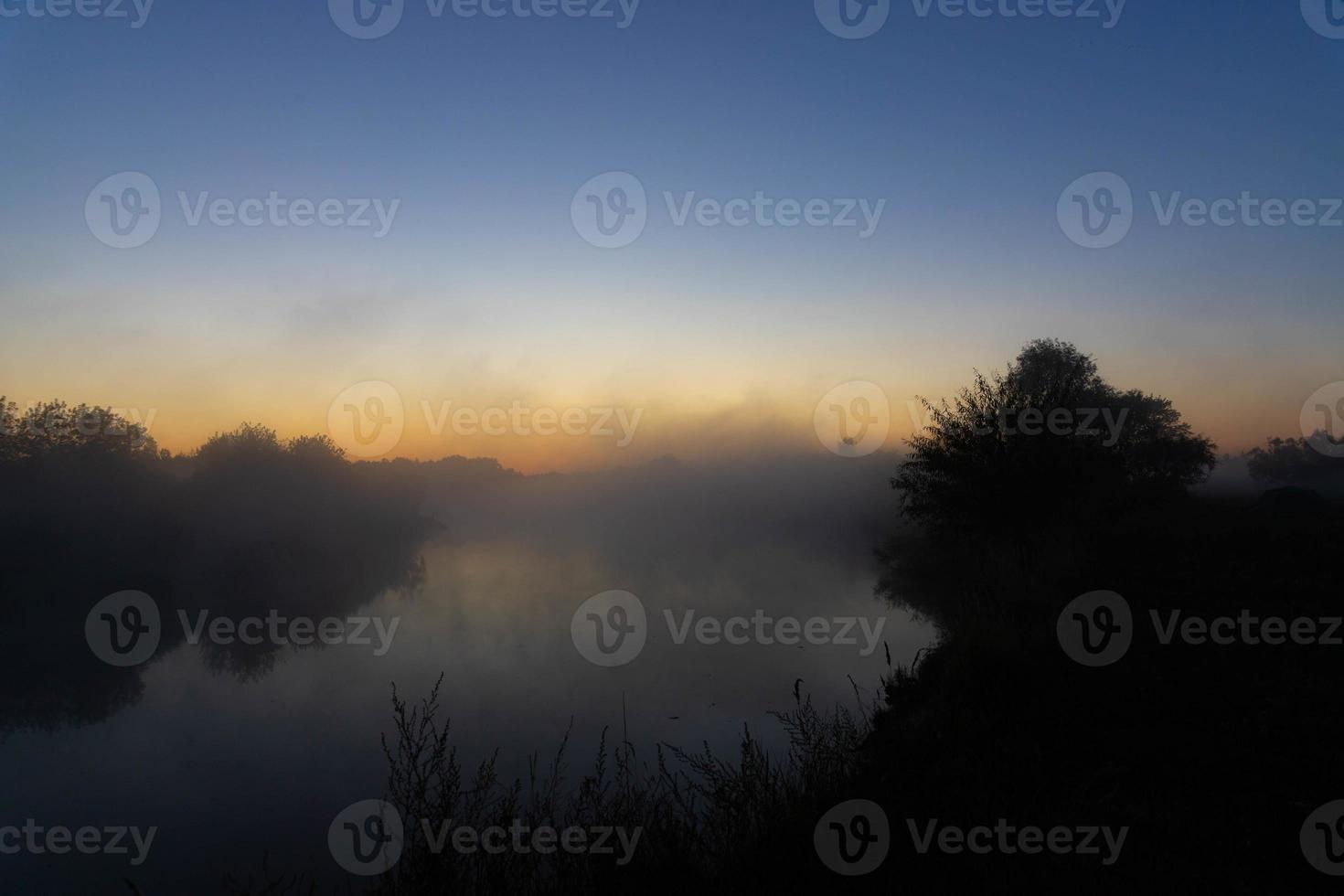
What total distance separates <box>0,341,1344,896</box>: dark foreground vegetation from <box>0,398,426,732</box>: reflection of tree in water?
0.72 m

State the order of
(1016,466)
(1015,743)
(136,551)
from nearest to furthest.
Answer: (1015,743), (1016,466), (136,551)

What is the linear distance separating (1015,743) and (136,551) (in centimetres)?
4334

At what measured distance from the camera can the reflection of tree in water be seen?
64.9 feet

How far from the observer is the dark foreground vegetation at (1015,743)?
14.0 ft

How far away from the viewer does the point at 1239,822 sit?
501 centimetres

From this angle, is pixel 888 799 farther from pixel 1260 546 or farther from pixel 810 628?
pixel 1260 546

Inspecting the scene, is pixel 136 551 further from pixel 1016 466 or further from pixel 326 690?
pixel 1016 466

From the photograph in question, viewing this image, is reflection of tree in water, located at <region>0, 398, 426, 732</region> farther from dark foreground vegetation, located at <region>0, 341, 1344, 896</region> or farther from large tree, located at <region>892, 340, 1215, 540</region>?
large tree, located at <region>892, 340, 1215, 540</region>

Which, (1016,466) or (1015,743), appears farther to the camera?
(1016,466)

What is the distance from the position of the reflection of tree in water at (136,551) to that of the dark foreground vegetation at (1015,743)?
72cm

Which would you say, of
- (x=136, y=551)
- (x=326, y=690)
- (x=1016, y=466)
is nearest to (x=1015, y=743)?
(x=1016, y=466)

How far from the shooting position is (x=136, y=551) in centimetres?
3391

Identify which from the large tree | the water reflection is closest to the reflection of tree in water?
the water reflection

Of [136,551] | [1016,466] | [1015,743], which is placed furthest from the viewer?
[136,551]
